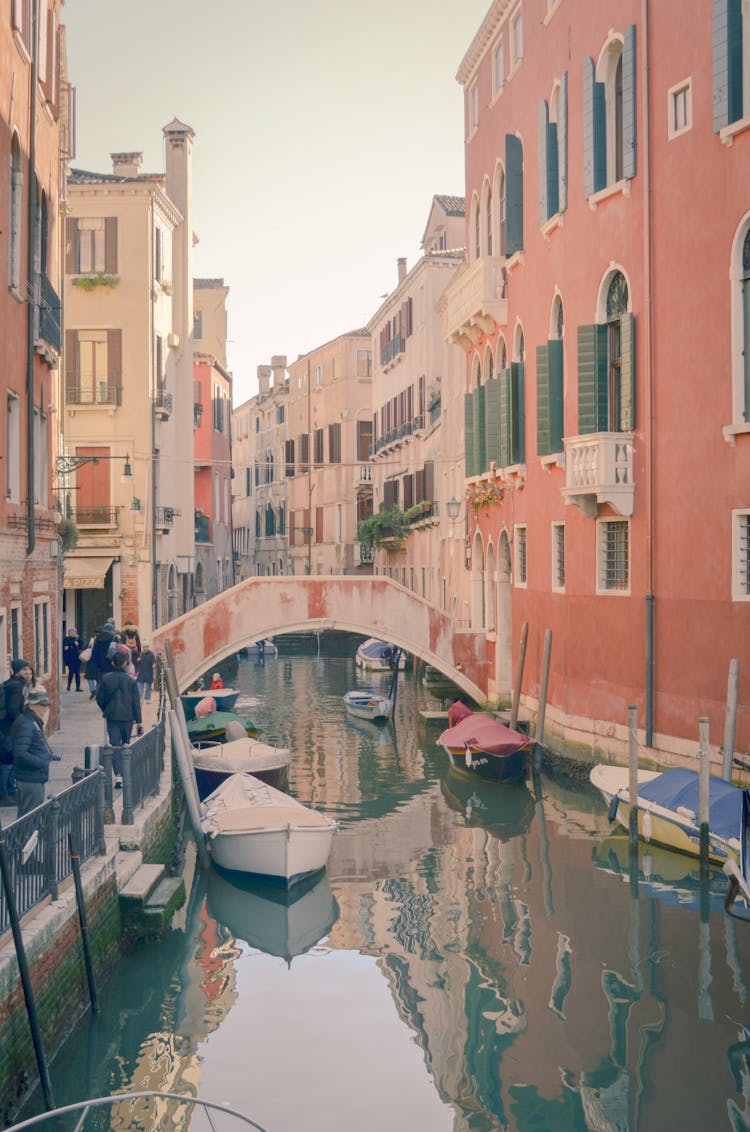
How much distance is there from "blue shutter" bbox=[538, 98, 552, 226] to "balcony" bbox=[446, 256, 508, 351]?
3.24 metres

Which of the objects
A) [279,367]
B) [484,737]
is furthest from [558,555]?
[279,367]

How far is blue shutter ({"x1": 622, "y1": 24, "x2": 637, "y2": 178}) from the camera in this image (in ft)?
57.0

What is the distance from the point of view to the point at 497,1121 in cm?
855

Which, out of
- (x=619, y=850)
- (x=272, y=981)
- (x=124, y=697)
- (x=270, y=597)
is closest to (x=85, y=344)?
(x=270, y=597)

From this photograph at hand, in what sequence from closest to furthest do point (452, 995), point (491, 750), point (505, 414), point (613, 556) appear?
point (452, 995)
point (613, 556)
point (491, 750)
point (505, 414)

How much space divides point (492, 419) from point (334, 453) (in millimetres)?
28615

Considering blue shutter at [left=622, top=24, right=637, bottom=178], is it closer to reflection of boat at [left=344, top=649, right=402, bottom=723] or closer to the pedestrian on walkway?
the pedestrian on walkway

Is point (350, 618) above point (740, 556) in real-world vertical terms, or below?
below

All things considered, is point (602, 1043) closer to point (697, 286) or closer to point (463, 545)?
point (697, 286)

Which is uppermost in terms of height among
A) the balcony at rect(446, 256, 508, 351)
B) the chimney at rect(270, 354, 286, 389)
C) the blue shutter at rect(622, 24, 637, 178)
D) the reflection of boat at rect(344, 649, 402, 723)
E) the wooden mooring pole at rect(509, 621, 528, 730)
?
the chimney at rect(270, 354, 286, 389)

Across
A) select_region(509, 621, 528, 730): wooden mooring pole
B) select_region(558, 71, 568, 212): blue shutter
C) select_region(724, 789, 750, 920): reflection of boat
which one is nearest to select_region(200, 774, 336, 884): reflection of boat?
select_region(724, 789, 750, 920): reflection of boat

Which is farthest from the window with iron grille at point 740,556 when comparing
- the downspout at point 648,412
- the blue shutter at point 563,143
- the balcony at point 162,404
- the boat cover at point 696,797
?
the balcony at point 162,404

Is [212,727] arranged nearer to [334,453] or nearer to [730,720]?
[730,720]

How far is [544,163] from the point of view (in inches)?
828
